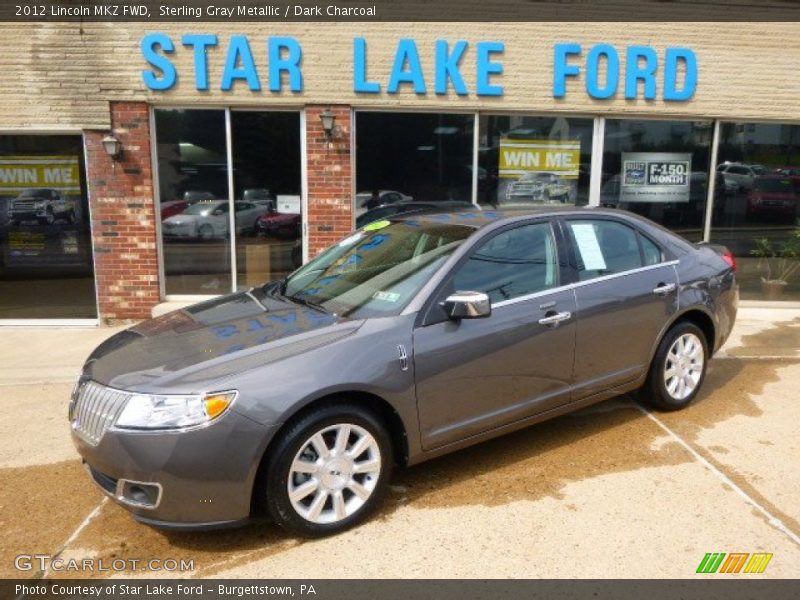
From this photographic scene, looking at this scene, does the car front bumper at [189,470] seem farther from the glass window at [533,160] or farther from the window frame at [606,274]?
the glass window at [533,160]

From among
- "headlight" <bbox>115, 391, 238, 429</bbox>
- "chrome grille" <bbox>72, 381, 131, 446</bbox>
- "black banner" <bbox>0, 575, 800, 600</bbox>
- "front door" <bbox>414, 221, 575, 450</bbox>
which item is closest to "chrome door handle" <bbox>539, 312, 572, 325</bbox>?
"front door" <bbox>414, 221, 575, 450</bbox>

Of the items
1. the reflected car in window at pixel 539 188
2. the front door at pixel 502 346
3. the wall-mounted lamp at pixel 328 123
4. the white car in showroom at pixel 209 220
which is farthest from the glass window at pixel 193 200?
the front door at pixel 502 346

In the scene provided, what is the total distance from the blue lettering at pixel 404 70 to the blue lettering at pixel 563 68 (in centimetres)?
163

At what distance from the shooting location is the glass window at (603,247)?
14.1 feet

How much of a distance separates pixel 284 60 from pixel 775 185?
21.7 feet

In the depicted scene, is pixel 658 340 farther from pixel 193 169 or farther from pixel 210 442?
pixel 193 169

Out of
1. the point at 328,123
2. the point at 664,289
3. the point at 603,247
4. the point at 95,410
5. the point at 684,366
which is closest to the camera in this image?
the point at 95,410

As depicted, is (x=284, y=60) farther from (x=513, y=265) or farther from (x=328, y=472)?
(x=328, y=472)

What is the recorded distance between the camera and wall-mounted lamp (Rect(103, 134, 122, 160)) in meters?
7.54

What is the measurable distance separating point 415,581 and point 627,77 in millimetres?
7034

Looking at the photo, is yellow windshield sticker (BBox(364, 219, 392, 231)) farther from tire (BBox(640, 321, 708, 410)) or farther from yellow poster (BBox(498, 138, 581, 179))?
yellow poster (BBox(498, 138, 581, 179))

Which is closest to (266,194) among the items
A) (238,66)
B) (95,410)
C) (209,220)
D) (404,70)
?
(209,220)

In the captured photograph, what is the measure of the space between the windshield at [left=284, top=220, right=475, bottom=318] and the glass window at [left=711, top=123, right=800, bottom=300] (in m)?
6.07

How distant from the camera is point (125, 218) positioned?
7883 mm
